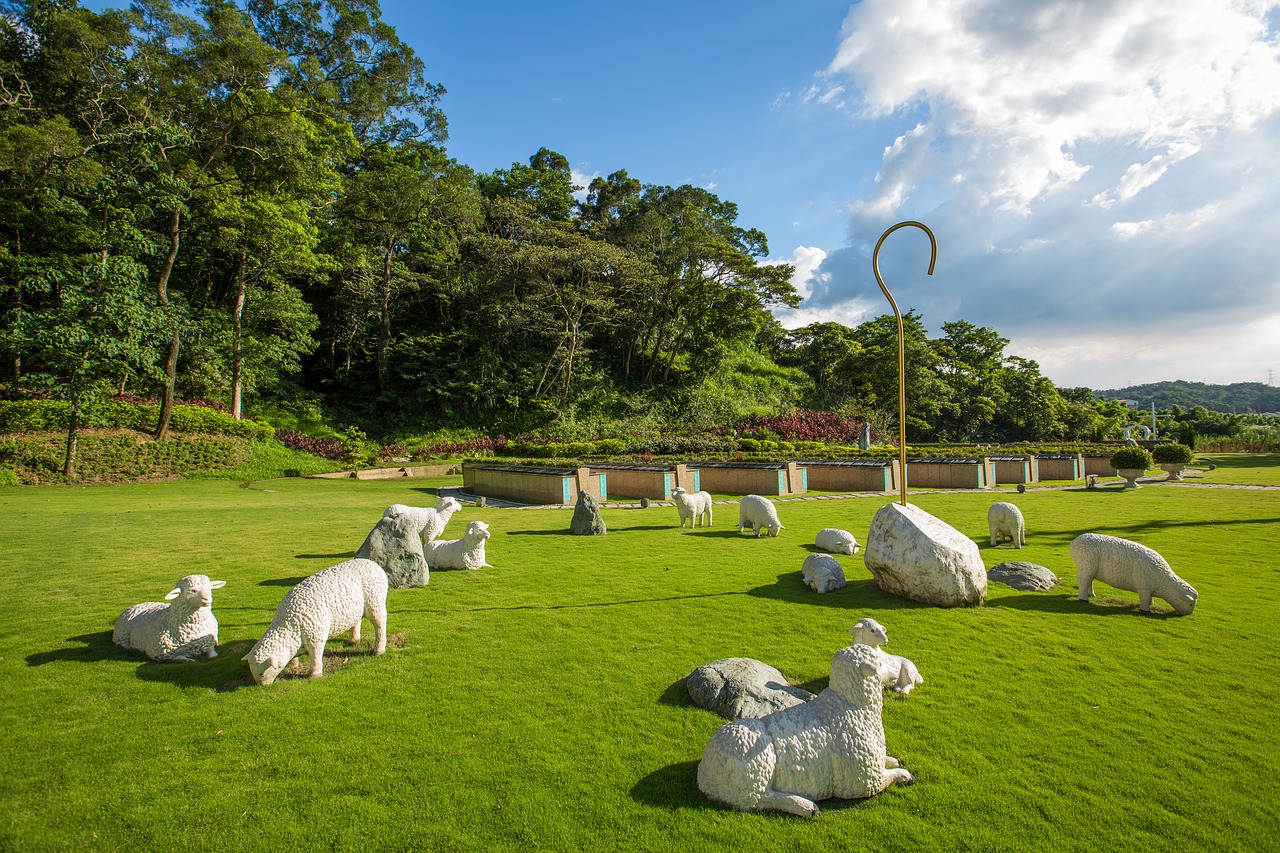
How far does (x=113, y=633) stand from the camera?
5.88m

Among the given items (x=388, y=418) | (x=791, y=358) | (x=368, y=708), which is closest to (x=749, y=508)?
(x=368, y=708)

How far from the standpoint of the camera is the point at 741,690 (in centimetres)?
450

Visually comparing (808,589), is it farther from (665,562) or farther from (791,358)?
(791,358)

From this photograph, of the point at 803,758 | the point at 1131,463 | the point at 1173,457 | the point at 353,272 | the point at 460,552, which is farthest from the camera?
the point at 353,272

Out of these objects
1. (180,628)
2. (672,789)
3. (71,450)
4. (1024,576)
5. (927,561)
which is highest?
(71,450)

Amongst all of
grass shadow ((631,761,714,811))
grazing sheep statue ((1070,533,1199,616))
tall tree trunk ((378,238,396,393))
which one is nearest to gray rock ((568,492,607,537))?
grazing sheep statue ((1070,533,1199,616))

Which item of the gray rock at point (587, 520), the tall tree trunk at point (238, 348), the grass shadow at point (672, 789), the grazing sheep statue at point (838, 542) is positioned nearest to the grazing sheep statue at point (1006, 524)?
the grazing sheep statue at point (838, 542)

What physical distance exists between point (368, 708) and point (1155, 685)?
21.2 ft

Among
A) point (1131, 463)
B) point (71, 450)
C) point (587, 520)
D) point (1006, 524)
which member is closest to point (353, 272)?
point (71, 450)

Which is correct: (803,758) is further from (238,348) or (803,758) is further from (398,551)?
(238,348)

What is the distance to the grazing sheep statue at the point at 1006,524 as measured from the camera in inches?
393

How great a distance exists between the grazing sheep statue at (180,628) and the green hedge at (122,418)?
20.5 meters

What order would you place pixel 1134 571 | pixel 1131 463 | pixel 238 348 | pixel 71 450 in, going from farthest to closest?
pixel 238 348 → pixel 1131 463 → pixel 71 450 → pixel 1134 571

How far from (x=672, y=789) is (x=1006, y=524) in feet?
29.4
